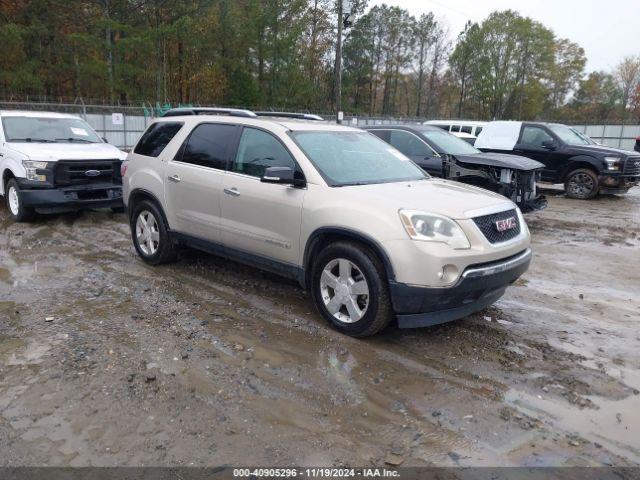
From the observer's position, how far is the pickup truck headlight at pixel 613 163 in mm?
12508

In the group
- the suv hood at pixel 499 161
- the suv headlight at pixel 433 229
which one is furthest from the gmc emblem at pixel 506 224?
the suv hood at pixel 499 161

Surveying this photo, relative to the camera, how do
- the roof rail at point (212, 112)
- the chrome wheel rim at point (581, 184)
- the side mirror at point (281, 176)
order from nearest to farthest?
1. the side mirror at point (281, 176)
2. the roof rail at point (212, 112)
3. the chrome wheel rim at point (581, 184)

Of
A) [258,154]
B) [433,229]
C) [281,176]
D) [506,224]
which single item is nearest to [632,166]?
[506,224]

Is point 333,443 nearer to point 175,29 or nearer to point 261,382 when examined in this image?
point 261,382

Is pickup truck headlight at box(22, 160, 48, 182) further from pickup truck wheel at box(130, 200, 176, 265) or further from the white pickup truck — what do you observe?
pickup truck wheel at box(130, 200, 176, 265)

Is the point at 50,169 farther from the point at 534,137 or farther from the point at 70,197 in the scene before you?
the point at 534,137

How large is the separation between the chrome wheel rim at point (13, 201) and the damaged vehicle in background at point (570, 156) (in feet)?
35.5

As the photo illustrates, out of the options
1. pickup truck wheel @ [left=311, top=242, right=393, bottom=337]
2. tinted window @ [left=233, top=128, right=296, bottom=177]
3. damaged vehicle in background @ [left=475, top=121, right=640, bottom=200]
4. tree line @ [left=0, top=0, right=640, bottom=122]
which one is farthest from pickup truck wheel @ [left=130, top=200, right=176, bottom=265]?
tree line @ [left=0, top=0, right=640, bottom=122]

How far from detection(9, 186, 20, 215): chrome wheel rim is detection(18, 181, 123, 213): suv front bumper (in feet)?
1.13

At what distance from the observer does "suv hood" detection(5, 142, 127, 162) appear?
8.43 metres

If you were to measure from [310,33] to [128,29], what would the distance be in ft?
73.6

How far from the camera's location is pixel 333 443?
9.90 ft

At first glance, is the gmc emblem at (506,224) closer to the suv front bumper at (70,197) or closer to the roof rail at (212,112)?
the roof rail at (212,112)

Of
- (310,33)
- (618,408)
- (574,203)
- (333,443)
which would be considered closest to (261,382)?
(333,443)
